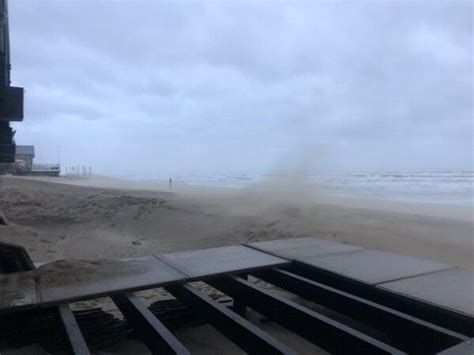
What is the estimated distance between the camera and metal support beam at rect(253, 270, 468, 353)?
2.98 meters

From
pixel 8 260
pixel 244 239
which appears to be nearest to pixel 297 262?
pixel 8 260

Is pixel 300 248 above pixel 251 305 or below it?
above

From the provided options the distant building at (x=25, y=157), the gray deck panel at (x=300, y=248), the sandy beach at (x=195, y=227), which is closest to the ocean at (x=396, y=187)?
the sandy beach at (x=195, y=227)

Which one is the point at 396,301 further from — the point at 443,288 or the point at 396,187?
the point at 396,187

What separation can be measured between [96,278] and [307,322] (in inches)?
80.1

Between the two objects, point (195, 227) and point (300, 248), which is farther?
point (195, 227)

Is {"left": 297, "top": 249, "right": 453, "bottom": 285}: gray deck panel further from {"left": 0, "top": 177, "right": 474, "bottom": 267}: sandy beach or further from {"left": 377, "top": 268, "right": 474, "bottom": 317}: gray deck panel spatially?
{"left": 0, "top": 177, "right": 474, "bottom": 267}: sandy beach

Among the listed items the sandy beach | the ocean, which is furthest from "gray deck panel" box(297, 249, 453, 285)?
the ocean

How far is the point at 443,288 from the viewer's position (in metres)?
3.70

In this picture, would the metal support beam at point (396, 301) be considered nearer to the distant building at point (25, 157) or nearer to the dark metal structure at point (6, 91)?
the dark metal structure at point (6, 91)

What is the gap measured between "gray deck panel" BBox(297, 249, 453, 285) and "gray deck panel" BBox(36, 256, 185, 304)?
1.64m

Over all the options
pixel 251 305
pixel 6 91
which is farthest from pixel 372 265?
pixel 6 91

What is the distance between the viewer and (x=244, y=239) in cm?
997

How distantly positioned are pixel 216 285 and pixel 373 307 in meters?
1.76
